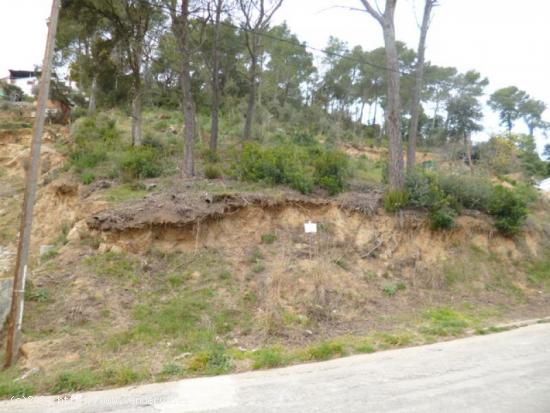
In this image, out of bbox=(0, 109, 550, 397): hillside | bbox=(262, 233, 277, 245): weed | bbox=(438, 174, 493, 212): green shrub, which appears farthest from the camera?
bbox=(438, 174, 493, 212): green shrub

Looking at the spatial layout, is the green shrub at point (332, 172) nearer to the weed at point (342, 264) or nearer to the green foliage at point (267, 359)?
the weed at point (342, 264)

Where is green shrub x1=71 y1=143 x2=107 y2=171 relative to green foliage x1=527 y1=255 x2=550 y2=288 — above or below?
above

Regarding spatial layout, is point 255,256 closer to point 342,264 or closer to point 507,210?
point 342,264

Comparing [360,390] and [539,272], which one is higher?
[539,272]

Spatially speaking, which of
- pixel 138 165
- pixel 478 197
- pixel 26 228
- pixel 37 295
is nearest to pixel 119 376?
pixel 26 228

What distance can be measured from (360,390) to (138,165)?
9.66 meters

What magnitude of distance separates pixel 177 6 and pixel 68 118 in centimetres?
1179

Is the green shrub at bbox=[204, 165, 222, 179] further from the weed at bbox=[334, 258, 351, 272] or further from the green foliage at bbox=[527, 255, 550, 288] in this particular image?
the green foliage at bbox=[527, 255, 550, 288]

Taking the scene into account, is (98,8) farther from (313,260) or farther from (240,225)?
(313,260)

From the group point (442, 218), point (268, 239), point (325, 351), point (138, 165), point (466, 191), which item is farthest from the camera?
point (466, 191)

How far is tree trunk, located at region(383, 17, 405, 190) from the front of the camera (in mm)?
12852

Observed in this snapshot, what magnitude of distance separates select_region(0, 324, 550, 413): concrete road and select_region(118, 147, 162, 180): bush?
306 inches

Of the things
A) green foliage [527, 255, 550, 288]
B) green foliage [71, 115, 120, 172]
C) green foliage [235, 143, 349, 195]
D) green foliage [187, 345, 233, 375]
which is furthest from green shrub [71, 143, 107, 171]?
green foliage [527, 255, 550, 288]

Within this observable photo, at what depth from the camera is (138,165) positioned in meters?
12.5
